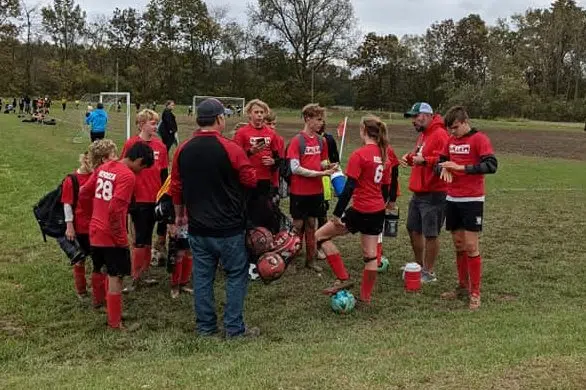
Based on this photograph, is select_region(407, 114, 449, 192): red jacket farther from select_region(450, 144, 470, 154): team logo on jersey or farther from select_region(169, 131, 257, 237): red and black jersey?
select_region(169, 131, 257, 237): red and black jersey

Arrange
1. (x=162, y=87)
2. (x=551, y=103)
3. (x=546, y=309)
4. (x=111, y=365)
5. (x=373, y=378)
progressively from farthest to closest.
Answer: (x=162, y=87) < (x=551, y=103) < (x=546, y=309) < (x=111, y=365) < (x=373, y=378)

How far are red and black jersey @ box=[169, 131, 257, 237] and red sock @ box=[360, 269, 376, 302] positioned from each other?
1786mm

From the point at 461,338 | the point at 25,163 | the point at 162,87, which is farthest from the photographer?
the point at 162,87

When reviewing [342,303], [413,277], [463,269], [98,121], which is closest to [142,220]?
[342,303]

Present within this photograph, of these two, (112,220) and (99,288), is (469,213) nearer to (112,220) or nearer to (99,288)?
(112,220)

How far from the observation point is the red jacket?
A: 23.4 ft

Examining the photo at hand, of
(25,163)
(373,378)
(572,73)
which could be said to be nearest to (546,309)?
(373,378)

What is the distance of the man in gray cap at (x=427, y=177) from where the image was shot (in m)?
7.16

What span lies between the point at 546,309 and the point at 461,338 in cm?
180

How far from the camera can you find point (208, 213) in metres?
5.38

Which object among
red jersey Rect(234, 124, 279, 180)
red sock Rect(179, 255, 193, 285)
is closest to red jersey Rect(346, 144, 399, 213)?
red jersey Rect(234, 124, 279, 180)

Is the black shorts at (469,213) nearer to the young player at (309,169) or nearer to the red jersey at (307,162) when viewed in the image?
the young player at (309,169)

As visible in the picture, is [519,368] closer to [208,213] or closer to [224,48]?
[208,213]

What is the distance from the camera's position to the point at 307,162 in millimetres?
7445
